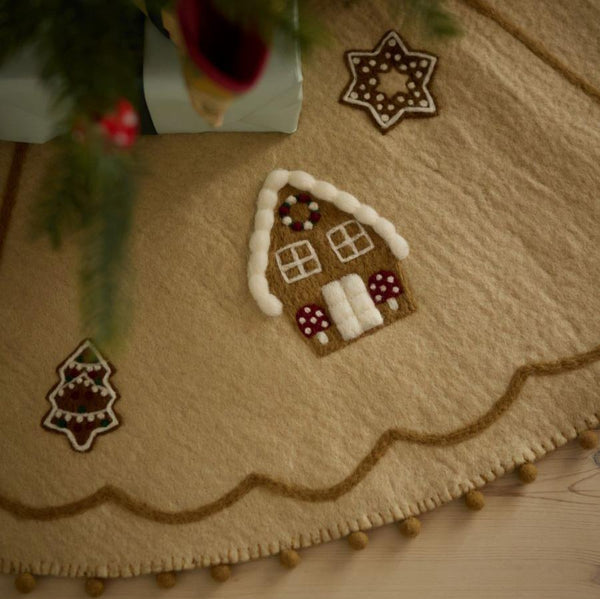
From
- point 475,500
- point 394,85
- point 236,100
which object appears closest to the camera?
point 236,100

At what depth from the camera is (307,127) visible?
115 cm

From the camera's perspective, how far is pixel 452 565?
104 centimetres

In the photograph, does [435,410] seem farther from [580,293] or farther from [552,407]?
[580,293]

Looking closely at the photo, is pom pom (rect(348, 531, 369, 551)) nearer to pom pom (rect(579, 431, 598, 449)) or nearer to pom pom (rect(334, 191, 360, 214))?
pom pom (rect(579, 431, 598, 449))

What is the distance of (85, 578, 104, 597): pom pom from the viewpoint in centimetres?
101

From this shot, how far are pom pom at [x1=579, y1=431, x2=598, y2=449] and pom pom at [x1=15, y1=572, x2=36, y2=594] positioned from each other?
972 millimetres


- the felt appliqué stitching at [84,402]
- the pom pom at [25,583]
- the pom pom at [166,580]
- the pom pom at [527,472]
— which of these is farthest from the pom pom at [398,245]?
the pom pom at [25,583]

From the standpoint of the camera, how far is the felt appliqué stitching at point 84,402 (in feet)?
3.47

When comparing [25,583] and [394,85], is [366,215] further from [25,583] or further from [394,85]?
[25,583]

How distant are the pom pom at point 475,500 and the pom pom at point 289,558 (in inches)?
12.2

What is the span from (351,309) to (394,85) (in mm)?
446

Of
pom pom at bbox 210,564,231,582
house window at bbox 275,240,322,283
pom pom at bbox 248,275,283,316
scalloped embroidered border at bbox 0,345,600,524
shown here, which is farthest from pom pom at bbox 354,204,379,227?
pom pom at bbox 210,564,231,582

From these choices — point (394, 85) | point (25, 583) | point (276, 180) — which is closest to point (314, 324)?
point (276, 180)

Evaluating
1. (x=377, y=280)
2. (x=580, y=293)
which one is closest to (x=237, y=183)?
(x=377, y=280)
